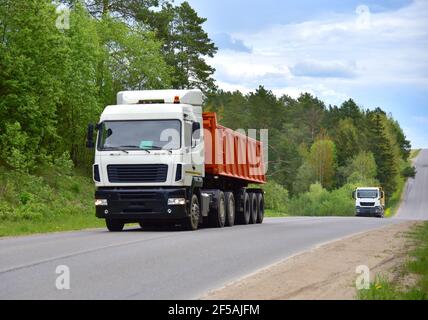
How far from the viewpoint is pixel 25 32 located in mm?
31609

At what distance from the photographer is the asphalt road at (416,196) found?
109250mm

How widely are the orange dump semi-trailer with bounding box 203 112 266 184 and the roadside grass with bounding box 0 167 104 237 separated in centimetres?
483

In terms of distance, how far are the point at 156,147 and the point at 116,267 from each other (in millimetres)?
9382

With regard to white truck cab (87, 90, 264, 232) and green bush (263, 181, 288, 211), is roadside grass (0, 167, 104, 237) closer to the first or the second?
white truck cab (87, 90, 264, 232)

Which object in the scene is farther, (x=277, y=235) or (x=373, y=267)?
(x=277, y=235)

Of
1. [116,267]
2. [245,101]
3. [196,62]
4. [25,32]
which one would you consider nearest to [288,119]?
[245,101]

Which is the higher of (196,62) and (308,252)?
(196,62)

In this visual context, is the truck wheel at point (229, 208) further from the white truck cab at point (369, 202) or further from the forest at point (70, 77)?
the white truck cab at point (369, 202)

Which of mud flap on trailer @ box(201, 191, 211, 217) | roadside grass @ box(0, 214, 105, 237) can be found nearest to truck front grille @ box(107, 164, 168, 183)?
mud flap on trailer @ box(201, 191, 211, 217)

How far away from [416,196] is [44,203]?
4742 inches

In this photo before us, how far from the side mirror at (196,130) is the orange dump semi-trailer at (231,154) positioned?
167 centimetres

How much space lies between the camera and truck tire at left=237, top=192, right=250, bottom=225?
1134 inches
